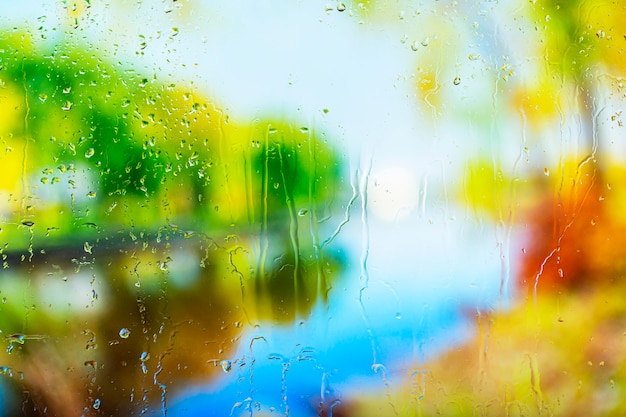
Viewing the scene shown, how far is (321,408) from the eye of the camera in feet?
2.43

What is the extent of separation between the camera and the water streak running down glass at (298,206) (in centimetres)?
71

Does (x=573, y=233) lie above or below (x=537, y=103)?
below

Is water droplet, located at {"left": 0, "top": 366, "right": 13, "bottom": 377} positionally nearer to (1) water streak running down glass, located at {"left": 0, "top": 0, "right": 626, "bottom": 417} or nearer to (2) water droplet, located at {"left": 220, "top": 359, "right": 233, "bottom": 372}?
(1) water streak running down glass, located at {"left": 0, "top": 0, "right": 626, "bottom": 417}

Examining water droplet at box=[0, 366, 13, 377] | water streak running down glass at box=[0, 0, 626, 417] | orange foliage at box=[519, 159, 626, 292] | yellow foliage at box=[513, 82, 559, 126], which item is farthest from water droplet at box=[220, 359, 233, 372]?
yellow foliage at box=[513, 82, 559, 126]

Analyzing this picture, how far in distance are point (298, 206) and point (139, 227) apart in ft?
0.80

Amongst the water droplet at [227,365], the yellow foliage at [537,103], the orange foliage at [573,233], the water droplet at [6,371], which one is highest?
the yellow foliage at [537,103]

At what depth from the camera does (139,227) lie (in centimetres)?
71

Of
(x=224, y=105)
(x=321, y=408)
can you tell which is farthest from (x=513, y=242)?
(x=224, y=105)

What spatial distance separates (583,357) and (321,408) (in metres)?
0.45

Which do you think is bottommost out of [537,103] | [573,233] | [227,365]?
[227,365]

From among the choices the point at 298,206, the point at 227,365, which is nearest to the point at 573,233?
the point at 298,206

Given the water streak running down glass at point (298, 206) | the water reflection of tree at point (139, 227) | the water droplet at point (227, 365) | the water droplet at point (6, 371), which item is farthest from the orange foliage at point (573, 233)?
the water droplet at point (6, 371)

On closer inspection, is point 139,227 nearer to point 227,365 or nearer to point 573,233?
point 227,365

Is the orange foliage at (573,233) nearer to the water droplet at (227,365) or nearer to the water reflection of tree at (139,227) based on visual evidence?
the water reflection of tree at (139,227)
